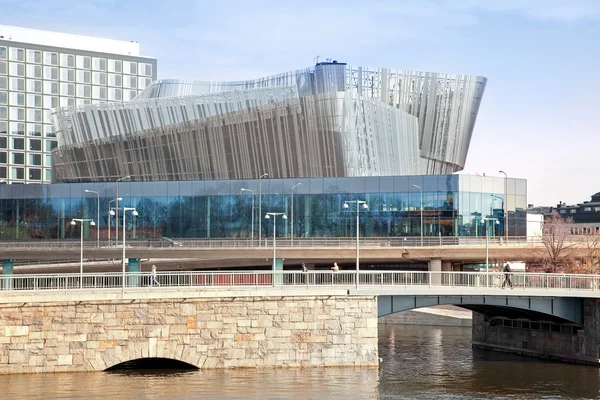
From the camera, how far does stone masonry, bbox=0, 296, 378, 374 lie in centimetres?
5128

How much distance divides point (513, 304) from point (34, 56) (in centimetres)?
12413

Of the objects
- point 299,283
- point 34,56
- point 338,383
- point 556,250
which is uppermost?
point 34,56

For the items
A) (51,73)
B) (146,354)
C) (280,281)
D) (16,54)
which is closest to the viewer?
(146,354)

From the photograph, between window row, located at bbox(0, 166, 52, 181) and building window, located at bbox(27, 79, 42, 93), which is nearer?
building window, located at bbox(27, 79, 42, 93)

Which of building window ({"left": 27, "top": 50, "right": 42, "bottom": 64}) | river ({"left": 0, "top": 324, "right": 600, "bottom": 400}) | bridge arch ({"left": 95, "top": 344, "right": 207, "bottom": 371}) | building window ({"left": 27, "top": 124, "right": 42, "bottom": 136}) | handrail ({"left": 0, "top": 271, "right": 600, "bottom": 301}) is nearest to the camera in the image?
river ({"left": 0, "top": 324, "right": 600, "bottom": 400})

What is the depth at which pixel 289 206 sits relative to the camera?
106875 millimetres

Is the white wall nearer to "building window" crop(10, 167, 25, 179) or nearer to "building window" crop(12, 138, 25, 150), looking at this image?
"building window" crop(12, 138, 25, 150)

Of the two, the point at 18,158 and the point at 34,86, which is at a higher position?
the point at 34,86

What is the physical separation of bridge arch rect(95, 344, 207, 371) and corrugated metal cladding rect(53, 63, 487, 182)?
57.2 m

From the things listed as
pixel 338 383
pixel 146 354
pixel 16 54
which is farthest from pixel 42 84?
pixel 338 383

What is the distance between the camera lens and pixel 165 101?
115438 millimetres

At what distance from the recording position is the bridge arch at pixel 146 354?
171ft

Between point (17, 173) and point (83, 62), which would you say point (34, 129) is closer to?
point (17, 173)

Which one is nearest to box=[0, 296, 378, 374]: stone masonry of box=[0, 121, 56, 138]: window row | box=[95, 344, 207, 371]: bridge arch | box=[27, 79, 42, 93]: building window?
box=[95, 344, 207, 371]: bridge arch
